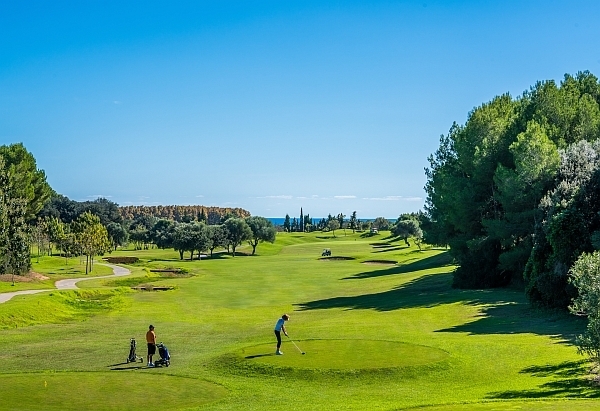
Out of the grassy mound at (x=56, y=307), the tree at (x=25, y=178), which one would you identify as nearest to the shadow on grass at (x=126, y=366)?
the grassy mound at (x=56, y=307)

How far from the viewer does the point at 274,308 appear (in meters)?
56.5

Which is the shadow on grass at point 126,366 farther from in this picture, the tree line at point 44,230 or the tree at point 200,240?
the tree at point 200,240

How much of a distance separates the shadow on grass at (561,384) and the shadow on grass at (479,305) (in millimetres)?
6341

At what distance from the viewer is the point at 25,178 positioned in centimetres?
8600

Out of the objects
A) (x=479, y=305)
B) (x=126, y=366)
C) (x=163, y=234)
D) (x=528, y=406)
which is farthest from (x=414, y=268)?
(x=163, y=234)

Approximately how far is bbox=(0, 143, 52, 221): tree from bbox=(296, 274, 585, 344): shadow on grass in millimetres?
44764

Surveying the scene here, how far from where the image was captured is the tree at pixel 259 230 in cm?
15212

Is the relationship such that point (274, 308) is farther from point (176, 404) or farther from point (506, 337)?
point (176, 404)

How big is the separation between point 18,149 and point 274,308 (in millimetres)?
50278

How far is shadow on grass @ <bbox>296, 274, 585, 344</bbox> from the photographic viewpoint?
37438 mm

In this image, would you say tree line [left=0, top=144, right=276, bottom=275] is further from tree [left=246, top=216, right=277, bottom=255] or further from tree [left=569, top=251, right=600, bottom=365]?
tree [left=569, top=251, right=600, bottom=365]

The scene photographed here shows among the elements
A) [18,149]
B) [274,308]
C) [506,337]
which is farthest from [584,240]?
[18,149]

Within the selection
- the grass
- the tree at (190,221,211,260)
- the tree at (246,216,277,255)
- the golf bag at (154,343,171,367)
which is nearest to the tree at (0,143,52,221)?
the grass

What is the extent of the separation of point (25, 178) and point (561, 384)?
7798 centimetres
